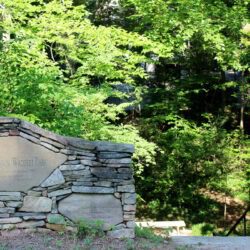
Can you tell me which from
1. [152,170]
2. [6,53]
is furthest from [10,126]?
[152,170]

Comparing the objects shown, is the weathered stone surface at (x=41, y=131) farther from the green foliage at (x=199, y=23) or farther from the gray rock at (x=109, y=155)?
the green foliage at (x=199, y=23)

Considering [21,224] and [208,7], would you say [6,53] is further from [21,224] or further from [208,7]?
[208,7]

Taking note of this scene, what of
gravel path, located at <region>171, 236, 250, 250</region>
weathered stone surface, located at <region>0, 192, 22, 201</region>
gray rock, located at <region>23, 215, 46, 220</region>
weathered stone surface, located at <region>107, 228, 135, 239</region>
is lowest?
gravel path, located at <region>171, 236, 250, 250</region>

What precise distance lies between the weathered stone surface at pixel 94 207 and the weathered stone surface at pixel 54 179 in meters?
0.22

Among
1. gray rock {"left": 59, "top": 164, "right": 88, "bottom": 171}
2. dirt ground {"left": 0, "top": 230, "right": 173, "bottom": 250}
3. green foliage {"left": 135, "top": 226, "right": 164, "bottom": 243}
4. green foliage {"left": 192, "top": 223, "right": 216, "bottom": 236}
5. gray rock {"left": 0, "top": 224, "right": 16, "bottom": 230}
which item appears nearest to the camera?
dirt ground {"left": 0, "top": 230, "right": 173, "bottom": 250}

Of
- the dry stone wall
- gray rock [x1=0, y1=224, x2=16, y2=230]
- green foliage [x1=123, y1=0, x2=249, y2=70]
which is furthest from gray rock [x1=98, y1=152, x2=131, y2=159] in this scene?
green foliage [x1=123, y1=0, x2=249, y2=70]

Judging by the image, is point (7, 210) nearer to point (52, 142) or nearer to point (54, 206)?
point (54, 206)

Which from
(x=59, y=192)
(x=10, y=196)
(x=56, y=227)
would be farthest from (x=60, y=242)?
(x=10, y=196)

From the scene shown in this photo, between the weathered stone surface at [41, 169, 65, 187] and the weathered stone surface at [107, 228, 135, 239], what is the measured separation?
817 millimetres

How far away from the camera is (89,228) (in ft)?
13.5

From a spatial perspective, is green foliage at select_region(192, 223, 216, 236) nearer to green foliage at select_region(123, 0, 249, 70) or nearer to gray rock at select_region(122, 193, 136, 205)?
green foliage at select_region(123, 0, 249, 70)

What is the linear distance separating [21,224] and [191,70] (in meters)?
8.62

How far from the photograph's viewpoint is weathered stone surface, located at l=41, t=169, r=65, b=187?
13.7ft

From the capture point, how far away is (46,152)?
4.19 m
